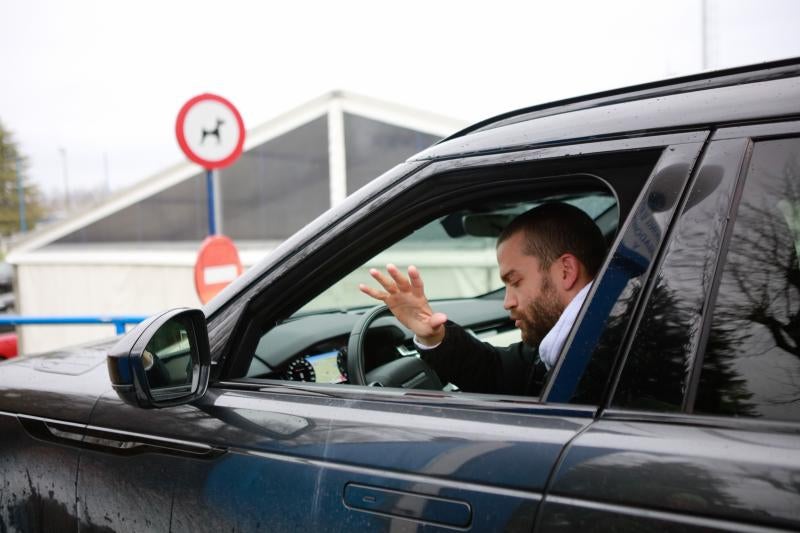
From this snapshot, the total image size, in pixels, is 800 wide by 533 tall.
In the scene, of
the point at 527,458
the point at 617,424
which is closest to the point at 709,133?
the point at 617,424

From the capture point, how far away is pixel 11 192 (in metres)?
58.5

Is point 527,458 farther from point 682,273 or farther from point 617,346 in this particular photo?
point 682,273

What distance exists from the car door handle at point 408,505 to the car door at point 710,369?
146 mm

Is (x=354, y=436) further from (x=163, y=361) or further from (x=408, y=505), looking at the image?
(x=163, y=361)

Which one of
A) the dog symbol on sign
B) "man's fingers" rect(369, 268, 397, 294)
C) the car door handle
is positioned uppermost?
the dog symbol on sign

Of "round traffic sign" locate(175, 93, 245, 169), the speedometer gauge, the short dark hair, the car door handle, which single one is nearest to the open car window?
the speedometer gauge

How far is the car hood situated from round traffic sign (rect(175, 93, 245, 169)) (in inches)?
150

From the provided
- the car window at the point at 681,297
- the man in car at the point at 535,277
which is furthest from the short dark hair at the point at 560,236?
the car window at the point at 681,297

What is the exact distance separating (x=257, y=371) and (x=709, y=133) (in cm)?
126

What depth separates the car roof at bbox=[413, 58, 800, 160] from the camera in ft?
3.69

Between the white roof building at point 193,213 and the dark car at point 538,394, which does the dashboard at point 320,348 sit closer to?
the dark car at point 538,394

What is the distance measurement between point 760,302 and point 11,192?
67838mm

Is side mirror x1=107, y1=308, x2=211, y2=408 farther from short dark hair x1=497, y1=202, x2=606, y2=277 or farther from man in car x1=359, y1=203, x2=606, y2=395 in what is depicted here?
short dark hair x1=497, y1=202, x2=606, y2=277

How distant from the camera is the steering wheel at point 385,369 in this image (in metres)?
1.84
